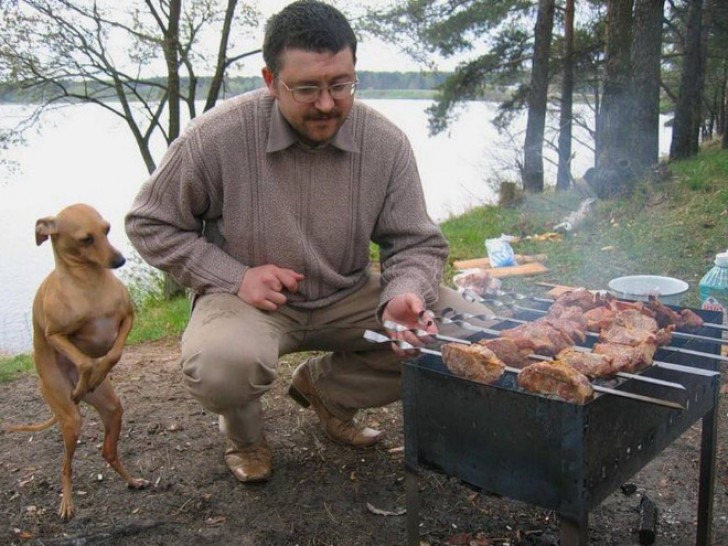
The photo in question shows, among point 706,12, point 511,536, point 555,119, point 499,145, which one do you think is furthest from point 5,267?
point 555,119

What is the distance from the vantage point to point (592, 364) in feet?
6.44

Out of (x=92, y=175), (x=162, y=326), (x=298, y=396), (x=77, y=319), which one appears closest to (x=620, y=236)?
(x=162, y=326)

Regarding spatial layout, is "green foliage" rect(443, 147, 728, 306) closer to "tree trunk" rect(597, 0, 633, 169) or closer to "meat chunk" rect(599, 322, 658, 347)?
"tree trunk" rect(597, 0, 633, 169)

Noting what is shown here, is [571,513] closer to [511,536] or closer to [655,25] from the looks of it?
[511,536]

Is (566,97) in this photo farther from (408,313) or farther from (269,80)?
(408,313)

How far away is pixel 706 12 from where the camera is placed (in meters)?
16.9

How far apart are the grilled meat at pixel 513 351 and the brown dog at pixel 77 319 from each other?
4.53 feet

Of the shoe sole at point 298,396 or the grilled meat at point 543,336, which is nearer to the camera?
the grilled meat at point 543,336

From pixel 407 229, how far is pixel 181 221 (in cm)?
100

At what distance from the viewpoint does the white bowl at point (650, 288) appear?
3.66 meters

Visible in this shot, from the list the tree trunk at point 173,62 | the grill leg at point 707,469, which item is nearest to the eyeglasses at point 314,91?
the grill leg at point 707,469

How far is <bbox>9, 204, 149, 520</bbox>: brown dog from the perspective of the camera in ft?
8.04

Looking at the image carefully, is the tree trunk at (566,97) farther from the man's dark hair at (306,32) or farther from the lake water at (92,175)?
the man's dark hair at (306,32)

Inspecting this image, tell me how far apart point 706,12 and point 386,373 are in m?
17.4
